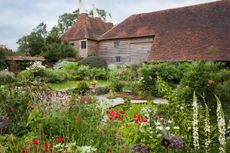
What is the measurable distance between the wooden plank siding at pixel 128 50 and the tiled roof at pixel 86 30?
1.67m

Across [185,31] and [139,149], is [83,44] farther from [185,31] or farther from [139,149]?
[139,149]

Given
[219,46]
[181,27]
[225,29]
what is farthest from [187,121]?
[181,27]

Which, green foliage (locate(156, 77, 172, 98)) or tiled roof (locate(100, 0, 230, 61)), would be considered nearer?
green foliage (locate(156, 77, 172, 98))

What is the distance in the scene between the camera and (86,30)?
30.2 meters

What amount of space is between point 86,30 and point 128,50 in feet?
18.6

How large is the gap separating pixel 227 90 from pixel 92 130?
3369 mm

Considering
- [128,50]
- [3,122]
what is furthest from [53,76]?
[3,122]

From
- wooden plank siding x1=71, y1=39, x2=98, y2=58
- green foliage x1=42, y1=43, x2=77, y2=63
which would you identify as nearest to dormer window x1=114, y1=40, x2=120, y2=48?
wooden plank siding x1=71, y1=39, x2=98, y2=58

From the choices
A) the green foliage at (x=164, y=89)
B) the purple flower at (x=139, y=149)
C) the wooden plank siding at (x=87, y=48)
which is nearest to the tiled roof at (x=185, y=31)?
the wooden plank siding at (x=87, y=48)

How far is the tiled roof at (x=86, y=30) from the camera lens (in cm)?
3000

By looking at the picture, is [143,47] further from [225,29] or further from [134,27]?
[225,29]

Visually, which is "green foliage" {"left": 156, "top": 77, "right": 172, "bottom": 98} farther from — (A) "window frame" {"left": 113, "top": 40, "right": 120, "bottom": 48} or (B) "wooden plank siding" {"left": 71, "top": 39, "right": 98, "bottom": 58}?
(B) "wooden plank siding" {"left": 71, "top": 39, "right": 98, "bottom": 58}

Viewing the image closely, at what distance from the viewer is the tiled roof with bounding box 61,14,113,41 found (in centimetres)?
3000

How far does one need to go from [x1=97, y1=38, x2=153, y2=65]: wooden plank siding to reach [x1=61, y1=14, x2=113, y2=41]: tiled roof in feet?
5.47
